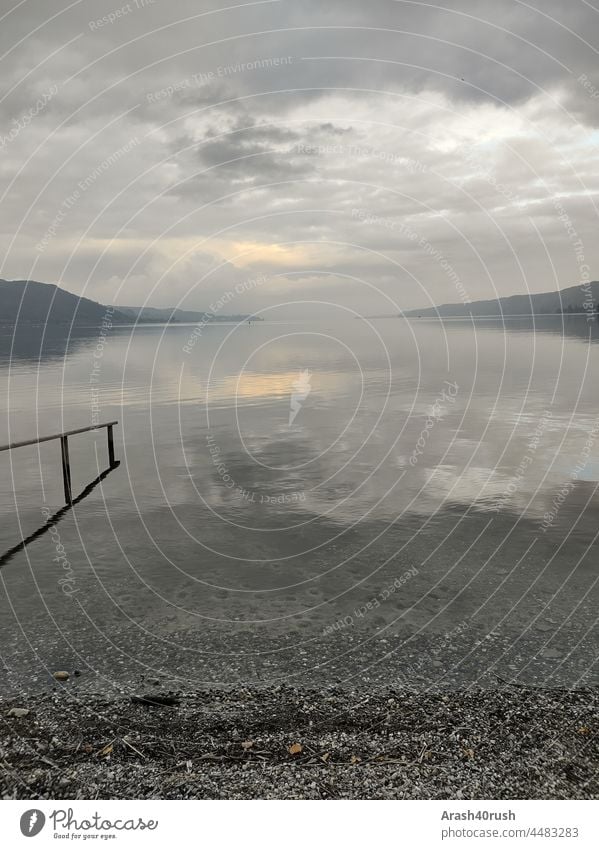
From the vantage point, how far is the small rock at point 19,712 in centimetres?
1201

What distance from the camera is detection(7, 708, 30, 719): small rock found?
12.0 meters

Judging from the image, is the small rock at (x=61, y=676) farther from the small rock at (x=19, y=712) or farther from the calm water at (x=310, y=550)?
the small rock at (x=19, y=712)

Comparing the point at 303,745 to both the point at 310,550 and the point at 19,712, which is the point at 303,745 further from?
the point at 310,550

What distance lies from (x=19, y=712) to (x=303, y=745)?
627cm

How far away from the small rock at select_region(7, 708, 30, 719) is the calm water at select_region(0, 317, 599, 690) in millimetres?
1312

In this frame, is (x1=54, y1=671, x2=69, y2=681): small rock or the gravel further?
(x1=54, y1=671, x2=69, y2=681): small rock

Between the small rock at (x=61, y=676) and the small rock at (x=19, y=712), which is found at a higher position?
the small rock at (x=19, y=712)

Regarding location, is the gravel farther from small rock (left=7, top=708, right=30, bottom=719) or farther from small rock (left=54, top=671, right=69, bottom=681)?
small rock (left=54, top=671, right=69, bottom=681)

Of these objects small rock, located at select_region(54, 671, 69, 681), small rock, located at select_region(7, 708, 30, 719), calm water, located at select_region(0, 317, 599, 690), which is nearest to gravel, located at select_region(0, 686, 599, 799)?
small rock, located at select_region(7, 708, 30, 719)

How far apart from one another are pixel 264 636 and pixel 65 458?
20398 millimetres

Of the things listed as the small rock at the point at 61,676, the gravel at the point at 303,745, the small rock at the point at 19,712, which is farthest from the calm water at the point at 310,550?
the small rock at the point at 19,712

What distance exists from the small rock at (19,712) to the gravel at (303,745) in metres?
0.09

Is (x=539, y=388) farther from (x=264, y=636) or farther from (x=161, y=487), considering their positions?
(x=264, y=636)

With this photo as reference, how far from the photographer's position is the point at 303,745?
10.8 meters
